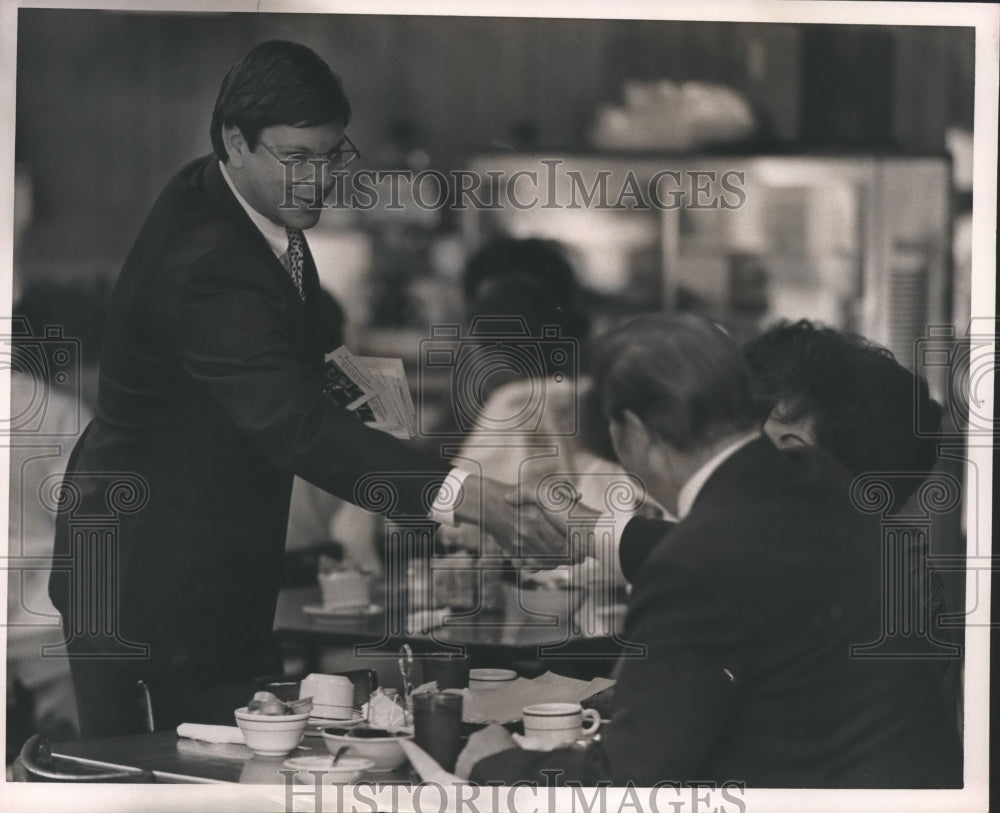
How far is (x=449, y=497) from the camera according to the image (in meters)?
3.53

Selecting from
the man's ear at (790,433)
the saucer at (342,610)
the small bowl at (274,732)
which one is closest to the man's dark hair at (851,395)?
the man's ear at (790,433)

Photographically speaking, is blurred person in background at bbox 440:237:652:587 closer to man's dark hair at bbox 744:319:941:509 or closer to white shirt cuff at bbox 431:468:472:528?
white shirt cuff at bbox 431:468:472:528

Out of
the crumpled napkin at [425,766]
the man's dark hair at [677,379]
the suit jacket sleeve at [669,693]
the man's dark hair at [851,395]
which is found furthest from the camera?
the man's dark hair at [851,395]

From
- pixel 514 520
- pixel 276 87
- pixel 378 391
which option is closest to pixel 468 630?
pixel 514 520

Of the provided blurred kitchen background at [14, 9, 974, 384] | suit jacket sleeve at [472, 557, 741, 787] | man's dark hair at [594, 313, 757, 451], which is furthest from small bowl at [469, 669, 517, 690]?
blurred kitchen background at [14, 9, 974, 384]

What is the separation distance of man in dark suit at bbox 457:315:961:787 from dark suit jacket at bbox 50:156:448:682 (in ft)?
2.03

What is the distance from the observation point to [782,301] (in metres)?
3.51

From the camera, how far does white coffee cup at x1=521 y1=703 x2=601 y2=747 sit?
3.21 meters

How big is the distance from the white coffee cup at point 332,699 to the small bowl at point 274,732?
0.39 ft

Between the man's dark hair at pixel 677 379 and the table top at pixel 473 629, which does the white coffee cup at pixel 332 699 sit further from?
the man's dark hair at pixel 677 379

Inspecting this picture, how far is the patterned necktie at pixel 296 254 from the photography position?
11.6 ft

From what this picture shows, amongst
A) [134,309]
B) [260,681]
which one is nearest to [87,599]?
[260,681]

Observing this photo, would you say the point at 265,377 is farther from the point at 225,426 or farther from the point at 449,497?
the point at 449,497

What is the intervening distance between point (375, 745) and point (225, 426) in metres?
0.91
